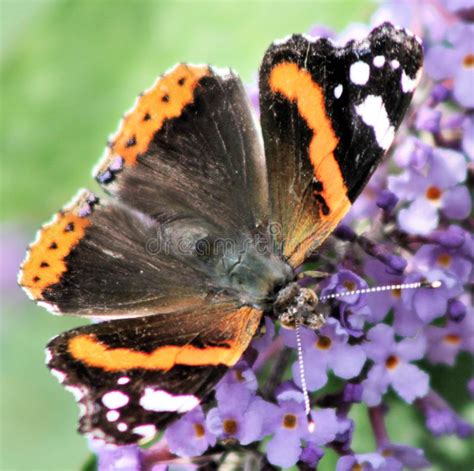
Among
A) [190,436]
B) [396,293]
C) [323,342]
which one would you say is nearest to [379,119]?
[396,293]

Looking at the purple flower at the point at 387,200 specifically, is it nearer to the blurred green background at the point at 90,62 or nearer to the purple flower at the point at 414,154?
the purple flower at the point at 414,154

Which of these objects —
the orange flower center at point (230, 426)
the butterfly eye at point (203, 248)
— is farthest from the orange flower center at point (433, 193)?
the orange flower center at point (230, 426)

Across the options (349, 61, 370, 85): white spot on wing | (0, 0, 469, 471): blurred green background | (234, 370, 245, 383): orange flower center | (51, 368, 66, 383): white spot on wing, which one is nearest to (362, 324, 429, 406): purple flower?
(234, 370, 245, 383): orange flower center

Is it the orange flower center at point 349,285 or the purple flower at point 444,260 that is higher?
the purple flower at point 444,260

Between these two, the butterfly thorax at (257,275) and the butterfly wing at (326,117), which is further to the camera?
the butterfly thorax at (257,275)

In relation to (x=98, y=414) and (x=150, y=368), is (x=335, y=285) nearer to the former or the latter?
(x=150, y=368)

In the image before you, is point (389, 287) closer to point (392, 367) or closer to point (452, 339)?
point (392, 367)

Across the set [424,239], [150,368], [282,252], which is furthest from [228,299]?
[424,239]
